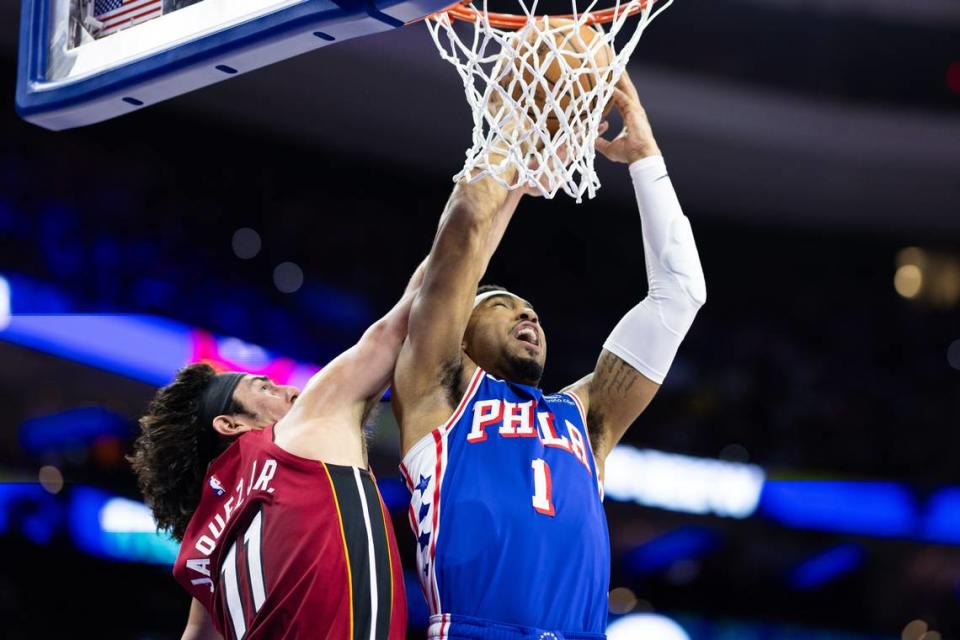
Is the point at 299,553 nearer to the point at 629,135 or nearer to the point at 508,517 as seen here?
the point at 508,517

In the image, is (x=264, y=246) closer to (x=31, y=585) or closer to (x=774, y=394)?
(x=31, y=585)

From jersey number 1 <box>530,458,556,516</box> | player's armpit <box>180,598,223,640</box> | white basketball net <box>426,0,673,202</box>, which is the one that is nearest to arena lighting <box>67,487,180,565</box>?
player's armpit <box>180,598,223,640</box>

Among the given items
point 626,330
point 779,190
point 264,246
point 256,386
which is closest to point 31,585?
point 264,246

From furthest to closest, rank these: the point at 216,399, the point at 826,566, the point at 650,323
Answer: the point at 826,566 → the point at 650,323 → the point at 216,399

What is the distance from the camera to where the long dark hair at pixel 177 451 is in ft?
10.5

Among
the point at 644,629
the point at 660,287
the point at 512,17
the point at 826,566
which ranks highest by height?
the point at 512,17

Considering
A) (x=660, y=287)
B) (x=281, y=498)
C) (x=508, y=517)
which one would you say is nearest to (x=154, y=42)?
(x=281, y=498)

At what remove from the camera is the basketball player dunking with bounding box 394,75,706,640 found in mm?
2791

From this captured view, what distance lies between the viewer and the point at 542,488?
2.91 m

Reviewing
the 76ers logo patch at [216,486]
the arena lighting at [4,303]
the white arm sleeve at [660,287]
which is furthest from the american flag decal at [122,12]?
the arena lighting at [4,303]

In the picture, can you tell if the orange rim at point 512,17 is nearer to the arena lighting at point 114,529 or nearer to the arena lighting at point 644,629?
the arena lighting at point 114,529

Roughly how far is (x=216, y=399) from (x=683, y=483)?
22.1 feet

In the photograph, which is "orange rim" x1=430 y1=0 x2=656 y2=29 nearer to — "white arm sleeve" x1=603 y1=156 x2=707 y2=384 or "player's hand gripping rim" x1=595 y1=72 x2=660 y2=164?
"player's hand gripping rim" x1=595 y1=72 x2=660 y2=164

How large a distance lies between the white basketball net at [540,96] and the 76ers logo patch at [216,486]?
1.03m
